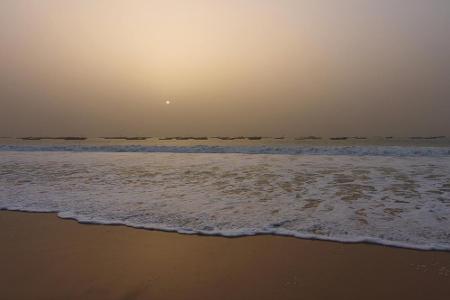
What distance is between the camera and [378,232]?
4.58 meters

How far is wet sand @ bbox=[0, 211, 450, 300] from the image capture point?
3.08m

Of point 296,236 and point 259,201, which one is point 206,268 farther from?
point 259,201

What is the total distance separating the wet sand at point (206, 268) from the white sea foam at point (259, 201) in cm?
41

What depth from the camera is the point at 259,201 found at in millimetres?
6477

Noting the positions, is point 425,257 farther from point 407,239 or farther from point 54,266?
point 54,266

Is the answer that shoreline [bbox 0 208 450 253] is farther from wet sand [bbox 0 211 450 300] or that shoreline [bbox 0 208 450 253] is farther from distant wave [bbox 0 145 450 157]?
distant wave [bbox 0 145 450 157]

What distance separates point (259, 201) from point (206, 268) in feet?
9.78

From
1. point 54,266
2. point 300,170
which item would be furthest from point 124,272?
point 300,170

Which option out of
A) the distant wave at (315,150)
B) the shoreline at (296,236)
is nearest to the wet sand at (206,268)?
the shoreline at (296,236)

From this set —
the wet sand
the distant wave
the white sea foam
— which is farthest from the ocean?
the distant wave

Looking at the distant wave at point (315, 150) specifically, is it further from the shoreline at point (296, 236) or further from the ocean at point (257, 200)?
the shoreline at point (296, 236)

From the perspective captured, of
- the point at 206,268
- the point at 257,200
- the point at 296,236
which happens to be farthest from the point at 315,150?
the point at 206,268

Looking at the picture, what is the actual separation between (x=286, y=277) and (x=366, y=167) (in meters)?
8.83

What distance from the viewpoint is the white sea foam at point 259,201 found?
478 centimetres
